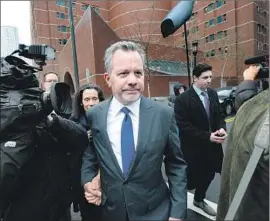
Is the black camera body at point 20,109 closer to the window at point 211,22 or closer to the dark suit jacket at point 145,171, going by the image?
the dark suit jacket at point 145,171

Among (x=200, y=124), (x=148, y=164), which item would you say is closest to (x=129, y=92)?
(x=148, y=164)

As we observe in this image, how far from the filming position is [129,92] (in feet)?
4.90

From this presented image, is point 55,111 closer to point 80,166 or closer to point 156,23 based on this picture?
point 80,166

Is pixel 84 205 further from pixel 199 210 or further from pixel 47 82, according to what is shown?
pixel 199 210

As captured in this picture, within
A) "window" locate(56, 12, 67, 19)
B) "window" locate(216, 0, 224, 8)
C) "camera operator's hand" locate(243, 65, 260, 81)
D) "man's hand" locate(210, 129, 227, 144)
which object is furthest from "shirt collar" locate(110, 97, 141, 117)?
"window" locate(56, 12, 67, 19)

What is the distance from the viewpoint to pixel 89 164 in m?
1.56

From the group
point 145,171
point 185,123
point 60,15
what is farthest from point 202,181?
point 60,15

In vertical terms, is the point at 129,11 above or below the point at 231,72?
above

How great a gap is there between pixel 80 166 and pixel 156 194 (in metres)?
0.51

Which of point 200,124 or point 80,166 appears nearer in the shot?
point 80,166

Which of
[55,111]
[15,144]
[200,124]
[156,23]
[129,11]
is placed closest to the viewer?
[15,144]

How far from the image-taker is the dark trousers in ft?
11.0

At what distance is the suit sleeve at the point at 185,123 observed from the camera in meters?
3.16

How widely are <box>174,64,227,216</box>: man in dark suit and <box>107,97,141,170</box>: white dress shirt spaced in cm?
178
